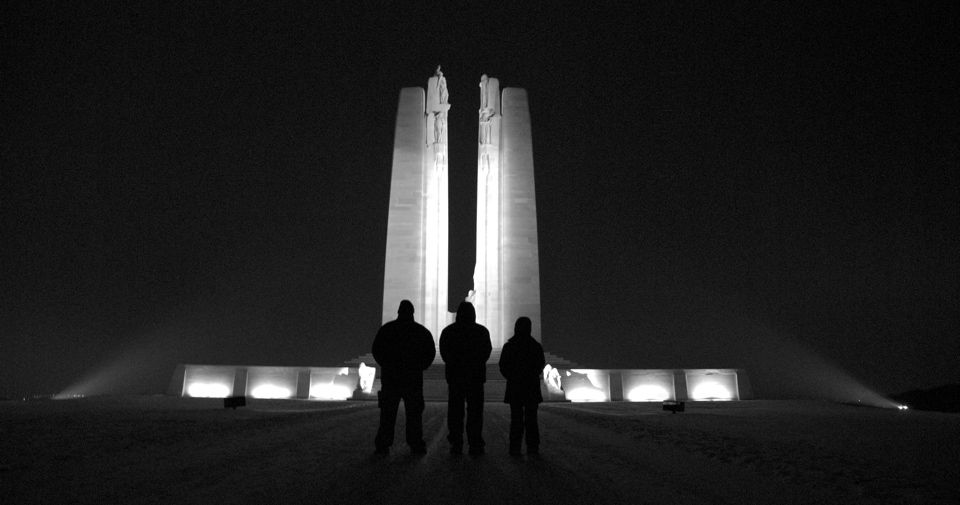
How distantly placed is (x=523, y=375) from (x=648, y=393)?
56.0 feet

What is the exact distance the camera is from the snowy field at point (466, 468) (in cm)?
306

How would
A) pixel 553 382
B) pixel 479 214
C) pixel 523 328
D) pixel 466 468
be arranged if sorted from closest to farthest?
1. pixel 466 468
2. pixel 523 328
3. pixel 553 382
4. pixel 479 214

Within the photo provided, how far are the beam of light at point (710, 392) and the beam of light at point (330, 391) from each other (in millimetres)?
10917

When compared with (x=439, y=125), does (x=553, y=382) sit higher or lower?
lower

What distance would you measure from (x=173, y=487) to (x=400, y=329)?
85.2 inches

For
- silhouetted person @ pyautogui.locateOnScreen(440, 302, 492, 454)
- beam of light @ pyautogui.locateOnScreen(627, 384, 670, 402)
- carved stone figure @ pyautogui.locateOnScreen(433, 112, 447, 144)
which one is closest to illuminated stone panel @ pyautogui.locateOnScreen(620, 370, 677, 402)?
beam of light @ pyautogui.locateOnScreen(627, 384, 670, 402)

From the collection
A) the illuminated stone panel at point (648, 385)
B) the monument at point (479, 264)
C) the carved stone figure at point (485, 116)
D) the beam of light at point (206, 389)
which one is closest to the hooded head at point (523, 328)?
the monument at point (479, 264)

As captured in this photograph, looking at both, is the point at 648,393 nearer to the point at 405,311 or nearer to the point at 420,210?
the point at 420,210

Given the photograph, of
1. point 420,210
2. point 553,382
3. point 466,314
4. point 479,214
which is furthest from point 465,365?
point 479,214

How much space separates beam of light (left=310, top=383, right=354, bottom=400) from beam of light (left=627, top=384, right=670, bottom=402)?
892cm

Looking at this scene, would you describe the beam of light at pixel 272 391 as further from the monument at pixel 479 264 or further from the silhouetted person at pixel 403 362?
the silhouetted person at pixel 403 362

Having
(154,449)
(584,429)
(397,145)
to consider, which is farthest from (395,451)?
(397,145)

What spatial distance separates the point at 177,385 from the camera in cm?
2122

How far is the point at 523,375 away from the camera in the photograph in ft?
17.3
